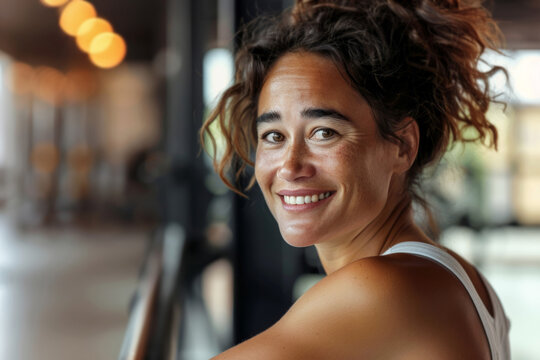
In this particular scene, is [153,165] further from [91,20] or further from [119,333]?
[119,333]

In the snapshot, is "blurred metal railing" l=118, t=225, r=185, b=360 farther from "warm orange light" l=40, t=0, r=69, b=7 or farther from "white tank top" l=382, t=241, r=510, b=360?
"warm orange light" l=40, t=0, r=69, b=7

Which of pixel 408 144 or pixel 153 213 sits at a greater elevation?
pixel 408 144

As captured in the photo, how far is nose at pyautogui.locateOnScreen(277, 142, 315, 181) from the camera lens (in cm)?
96

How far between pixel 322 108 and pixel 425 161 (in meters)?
0.29

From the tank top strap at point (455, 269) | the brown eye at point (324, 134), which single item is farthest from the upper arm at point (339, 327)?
the brown eye at point (324, 134)

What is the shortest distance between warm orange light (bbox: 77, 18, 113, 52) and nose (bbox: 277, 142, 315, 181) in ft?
8.11

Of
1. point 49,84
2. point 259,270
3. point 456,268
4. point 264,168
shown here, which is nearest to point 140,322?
point 264,168

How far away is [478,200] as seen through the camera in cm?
632

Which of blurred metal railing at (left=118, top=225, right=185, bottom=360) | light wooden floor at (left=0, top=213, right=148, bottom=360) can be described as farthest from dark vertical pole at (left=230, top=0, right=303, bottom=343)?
light wooden floor at (left=0, top=213, right=148, bottom=360)

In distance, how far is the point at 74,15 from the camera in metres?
2.81

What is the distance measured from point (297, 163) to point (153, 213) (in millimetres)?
6666

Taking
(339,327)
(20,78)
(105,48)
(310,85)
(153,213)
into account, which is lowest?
(153,213)

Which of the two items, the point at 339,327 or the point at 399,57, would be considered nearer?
the point at 339,327

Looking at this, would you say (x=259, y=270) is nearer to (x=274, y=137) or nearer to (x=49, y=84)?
(x=49, y=84)
